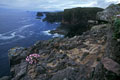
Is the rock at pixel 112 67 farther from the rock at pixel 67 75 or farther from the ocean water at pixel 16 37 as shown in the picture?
the ocean water at pixel 16 37

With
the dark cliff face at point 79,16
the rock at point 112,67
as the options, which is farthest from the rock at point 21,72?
the dark cliff face at point 79,16

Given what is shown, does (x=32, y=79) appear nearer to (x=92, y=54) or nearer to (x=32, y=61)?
(x=32, y=61)

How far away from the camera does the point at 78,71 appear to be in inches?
305

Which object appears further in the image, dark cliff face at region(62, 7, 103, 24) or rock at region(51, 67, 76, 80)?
dark cliff face at region(62, 7, 103, 24)

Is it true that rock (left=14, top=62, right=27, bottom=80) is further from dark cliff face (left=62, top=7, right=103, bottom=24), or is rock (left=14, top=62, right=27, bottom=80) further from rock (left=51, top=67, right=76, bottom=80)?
dark cliff face (left=62, top=7, right=103, bottom=24)

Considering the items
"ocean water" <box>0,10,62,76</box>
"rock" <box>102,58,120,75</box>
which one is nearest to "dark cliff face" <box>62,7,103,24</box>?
"ocean water" <box>0,10,62,76</box>

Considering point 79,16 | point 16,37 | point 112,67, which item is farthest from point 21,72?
point 79,16

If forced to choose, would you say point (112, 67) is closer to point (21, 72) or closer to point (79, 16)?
point (21, 72)

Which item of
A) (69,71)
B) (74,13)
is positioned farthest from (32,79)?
(74,13)

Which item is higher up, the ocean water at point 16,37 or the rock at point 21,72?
the rock at point 21,72

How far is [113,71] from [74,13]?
61063 millimetres

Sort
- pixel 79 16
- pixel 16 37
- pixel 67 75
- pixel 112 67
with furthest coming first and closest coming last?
pixel 79 16 < pixel 16 37 < pixel 67 75 < pixel 112 67

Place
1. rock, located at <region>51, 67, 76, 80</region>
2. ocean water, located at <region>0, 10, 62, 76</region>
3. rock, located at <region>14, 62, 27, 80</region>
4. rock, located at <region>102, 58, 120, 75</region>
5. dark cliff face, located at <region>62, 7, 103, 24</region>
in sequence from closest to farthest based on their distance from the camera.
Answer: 1. rock, located at <region>102, 58, 120, 75</region>
2. rock, located at <region>51, 67, 76, 80</region>
3. rock, located at <region>14, 62, 27, 80</region>
4. ocean water, located at <region>0, 10, 62, 76</region>
5. dark cliff face, located at <region>62, 7, 103, 24</region>

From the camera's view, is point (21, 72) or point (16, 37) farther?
point (16, 37)
